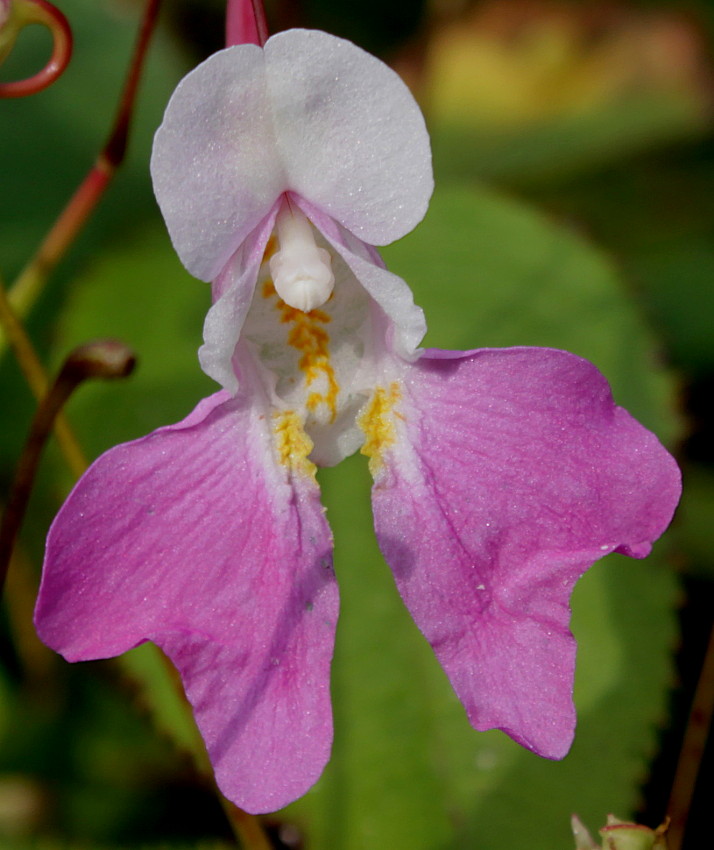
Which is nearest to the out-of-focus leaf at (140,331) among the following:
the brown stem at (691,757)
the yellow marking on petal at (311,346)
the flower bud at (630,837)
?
the yellow marking on petal at (311,346)

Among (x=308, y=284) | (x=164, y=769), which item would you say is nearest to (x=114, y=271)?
(x=164, y=769)

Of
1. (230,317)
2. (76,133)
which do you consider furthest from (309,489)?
(76,133)

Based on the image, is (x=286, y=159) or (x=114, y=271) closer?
(x=286, y=159)

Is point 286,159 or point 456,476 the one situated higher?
point 286,159

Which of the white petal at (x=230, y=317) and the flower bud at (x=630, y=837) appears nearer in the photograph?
the flower bud at (x=630, y=837)

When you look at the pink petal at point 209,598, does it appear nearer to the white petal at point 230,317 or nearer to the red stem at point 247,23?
the white petal at point 230,317

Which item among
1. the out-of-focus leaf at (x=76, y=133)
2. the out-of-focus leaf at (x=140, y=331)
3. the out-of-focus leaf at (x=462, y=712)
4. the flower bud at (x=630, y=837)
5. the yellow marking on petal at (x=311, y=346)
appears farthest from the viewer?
the out-of-focus leaf at (x=76, y=133)

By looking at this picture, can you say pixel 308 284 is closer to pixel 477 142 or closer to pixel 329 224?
pixel 329 224
